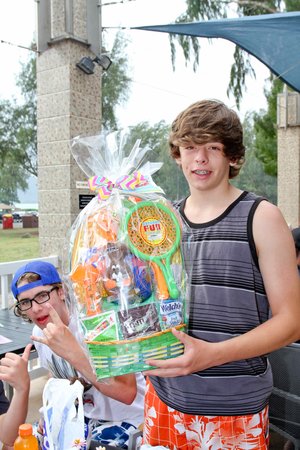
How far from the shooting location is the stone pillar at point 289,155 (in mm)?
11241

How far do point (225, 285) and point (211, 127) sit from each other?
1.18 feet

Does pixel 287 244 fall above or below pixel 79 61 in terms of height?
below

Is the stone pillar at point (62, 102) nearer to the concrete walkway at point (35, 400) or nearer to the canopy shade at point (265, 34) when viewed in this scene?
the canopy shade at point (265, 34)

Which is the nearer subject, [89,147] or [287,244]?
[287,244]

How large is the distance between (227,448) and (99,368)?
0.41 m

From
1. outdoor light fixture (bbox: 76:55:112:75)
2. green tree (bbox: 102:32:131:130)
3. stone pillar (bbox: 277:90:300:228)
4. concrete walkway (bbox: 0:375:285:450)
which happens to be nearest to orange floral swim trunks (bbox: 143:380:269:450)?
concrete walkway (bbox: 0:375:285:450)

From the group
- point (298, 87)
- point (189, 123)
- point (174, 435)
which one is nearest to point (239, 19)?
point (298, 87)

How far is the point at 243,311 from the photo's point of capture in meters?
0.98

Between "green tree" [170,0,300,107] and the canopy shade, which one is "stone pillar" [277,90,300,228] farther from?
the canopy shade

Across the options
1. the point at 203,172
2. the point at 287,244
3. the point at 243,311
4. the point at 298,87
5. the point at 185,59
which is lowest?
the point at 243,311

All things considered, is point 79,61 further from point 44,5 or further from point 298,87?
point 298,87

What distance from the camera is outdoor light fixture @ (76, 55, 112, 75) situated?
4.18 metres

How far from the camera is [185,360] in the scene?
801 mm

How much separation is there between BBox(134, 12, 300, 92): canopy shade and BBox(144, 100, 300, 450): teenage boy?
76.5 inches
